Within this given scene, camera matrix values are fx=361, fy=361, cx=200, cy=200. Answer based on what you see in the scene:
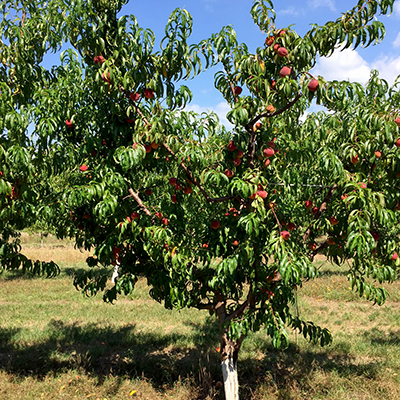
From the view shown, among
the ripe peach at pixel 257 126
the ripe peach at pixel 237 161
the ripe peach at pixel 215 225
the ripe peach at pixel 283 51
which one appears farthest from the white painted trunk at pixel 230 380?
the ripe peach at pixel 283 51

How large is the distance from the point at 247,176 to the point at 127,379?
4063 millimetres

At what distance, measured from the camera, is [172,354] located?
6434mm

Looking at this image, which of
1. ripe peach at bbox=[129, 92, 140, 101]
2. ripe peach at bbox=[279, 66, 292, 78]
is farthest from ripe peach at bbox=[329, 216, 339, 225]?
ripe peach at bbox=[129, 92, 140, 101]

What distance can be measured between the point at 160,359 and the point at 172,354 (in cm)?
37

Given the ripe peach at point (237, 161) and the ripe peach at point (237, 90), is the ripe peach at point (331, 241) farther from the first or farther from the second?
the ripe peach at point (237, 90)

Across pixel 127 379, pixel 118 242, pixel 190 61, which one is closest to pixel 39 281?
pixel 127 379

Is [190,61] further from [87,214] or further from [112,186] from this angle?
[87,214]

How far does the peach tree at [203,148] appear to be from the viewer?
289 centimetres

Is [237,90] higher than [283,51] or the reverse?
the reverse

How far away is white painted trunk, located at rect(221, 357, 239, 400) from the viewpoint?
Answer: 4047 mm

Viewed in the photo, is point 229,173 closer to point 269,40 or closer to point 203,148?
point 203,148

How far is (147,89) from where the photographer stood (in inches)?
131

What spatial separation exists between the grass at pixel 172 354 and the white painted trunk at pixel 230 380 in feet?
2.24

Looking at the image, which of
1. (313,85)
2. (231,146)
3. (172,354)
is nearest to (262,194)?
(231,146)
